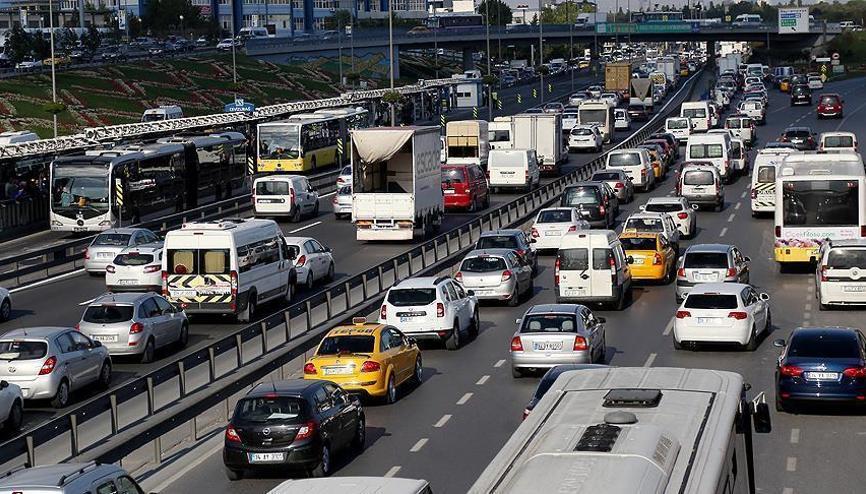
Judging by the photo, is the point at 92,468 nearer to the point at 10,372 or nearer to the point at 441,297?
the point at 10,372

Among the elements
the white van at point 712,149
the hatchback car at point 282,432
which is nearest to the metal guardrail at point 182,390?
the hatchback car at point 282,432


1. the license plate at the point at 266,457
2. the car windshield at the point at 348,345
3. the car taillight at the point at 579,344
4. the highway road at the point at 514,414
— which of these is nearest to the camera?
the license plate at the point at 266,457

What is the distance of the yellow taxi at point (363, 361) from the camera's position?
88.1 feet

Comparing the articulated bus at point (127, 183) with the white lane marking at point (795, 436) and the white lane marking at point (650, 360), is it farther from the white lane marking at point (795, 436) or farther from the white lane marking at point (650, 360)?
the white lane marking at point (795, 436)

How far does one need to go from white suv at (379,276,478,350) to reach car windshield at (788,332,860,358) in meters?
8.80

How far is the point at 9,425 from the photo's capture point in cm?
2556

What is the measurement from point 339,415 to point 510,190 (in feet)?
150

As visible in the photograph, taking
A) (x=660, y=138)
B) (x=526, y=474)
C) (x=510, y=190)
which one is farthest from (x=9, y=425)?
(x=660, y=138)

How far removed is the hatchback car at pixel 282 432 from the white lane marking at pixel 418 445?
1704 millimetres

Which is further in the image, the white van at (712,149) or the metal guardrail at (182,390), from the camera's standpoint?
the white van at (712,149)

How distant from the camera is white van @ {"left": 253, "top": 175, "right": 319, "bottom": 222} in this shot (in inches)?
→ 2249

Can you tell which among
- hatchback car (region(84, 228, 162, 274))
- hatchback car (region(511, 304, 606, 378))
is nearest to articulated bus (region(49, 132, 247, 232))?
hatchback car (region(84, 228, 162, 274))

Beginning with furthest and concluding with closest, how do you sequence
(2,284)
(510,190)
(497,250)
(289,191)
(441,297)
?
(510,190) < (289,191) < (2,284) < (497,250) < (441,297)

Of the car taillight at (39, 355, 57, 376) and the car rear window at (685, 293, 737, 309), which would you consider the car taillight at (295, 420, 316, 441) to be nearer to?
the car taillight at (39, 355, 57, 376)
